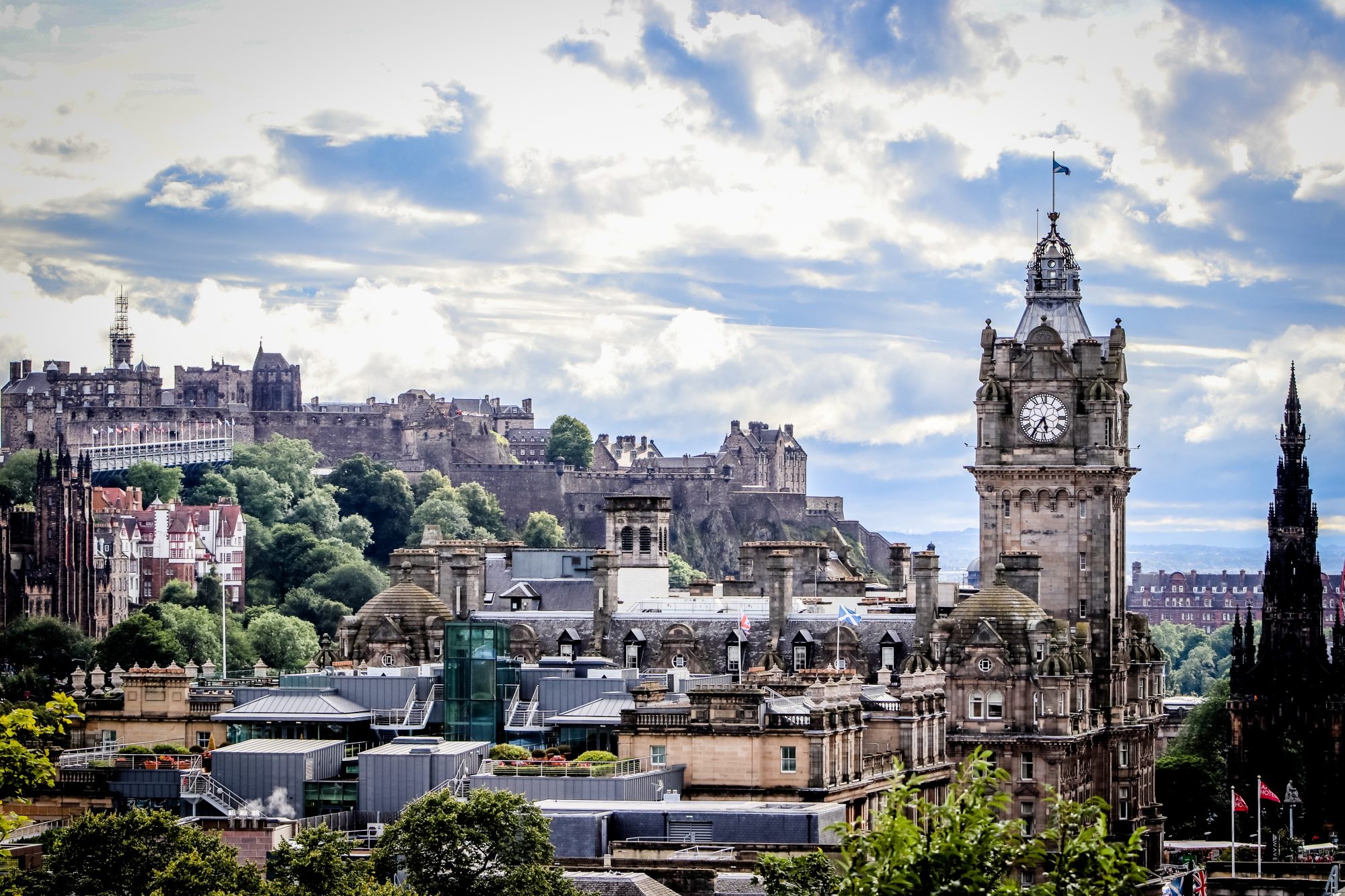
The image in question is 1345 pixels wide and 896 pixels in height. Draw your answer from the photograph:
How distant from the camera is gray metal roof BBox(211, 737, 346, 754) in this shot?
297 ft

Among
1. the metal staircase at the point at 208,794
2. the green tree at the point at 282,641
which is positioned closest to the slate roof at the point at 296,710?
the metal staircase at the point at 208,794

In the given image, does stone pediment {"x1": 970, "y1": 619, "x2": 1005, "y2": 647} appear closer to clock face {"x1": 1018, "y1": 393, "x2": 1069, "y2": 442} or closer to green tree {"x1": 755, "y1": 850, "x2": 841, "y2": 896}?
clock face {"x1": 1018, "y1": 393, "x2": 1069, "y2": 442}

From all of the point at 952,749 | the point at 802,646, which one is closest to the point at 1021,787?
the point at 952,749

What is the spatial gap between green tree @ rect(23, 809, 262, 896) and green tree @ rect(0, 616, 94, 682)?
3943 inches

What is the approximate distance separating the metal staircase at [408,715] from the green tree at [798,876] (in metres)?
28.4

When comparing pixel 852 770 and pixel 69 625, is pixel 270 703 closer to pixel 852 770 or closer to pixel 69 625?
pixel 852 770

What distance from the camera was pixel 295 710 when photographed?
319 ft

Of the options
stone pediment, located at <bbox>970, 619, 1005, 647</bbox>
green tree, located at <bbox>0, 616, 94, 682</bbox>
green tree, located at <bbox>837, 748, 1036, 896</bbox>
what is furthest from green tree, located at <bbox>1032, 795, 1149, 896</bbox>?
green tree, located at <bbox>0, 616, 94, 682</bbox>

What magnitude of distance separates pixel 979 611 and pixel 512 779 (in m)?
28.9

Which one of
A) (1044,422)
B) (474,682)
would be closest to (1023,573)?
(1044,422)

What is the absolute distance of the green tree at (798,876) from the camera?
225 feet

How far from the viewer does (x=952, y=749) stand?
107 metres

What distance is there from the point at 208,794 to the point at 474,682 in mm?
12156

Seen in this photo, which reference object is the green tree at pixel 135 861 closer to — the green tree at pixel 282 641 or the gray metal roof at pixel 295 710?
the gray metal roof at pixel 295 710
